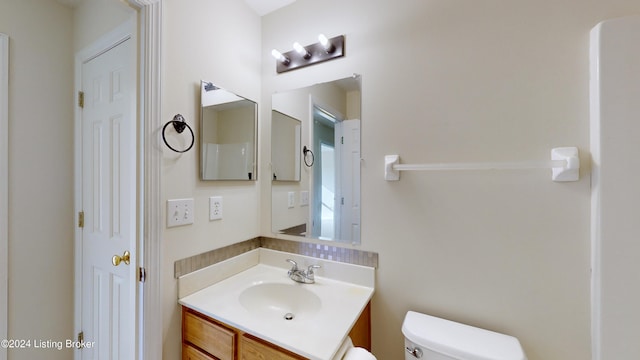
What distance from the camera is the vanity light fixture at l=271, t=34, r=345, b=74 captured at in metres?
1.29

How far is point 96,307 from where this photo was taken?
1475mm

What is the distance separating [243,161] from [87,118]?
109cm

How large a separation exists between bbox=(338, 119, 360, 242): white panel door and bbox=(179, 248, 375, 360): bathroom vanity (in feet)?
0.64

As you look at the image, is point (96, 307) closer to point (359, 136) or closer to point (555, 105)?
point (359, 136)

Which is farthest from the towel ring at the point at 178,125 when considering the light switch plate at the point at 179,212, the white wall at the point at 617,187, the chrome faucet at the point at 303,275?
the white wall at the point at 617,187

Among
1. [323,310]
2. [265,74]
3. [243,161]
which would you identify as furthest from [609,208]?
[265,74]

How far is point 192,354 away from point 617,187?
5.75 feet

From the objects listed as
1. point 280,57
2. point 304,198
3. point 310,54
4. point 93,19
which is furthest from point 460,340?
point 93,19

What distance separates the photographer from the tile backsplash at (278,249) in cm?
116

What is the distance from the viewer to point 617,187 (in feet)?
2.56

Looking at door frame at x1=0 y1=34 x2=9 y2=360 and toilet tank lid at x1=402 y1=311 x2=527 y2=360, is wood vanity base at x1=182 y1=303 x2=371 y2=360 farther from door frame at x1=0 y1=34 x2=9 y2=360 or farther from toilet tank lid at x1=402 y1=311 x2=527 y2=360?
door frame at x1=0 y1=34 x2=9 y2=360

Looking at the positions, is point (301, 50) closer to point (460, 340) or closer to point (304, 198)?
point (304, 198)

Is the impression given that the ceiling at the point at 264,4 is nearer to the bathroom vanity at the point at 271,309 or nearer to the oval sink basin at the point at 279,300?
the bathroom vanity at the point at 271,309

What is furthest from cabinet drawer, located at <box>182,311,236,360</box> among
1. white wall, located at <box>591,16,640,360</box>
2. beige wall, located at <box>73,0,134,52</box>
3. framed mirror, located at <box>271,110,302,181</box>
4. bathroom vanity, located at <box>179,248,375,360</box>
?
beige wall, located at <box>73,0,134,52</box>
